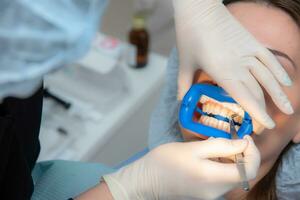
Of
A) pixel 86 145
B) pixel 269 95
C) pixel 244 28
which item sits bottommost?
pixel 86 145

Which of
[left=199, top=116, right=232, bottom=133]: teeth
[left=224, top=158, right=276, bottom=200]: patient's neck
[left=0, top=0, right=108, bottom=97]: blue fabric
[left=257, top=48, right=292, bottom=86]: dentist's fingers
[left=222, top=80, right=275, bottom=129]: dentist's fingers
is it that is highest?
[left=0, top=0, right=108, bottom=97]: blue fabric

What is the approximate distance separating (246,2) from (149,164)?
20.2 inches

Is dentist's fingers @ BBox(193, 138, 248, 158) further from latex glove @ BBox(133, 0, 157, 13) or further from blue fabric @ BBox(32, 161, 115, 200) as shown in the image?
latex glove @ BBox(133, 0, 157, 13)

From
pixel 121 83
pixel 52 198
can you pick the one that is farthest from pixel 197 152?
pixel 121 83

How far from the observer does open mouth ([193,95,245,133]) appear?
3.69ft

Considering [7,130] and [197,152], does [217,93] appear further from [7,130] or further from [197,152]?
[7,130]

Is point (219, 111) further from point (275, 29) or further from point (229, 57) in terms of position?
point (275, 29)

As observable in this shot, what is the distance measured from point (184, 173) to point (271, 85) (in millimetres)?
302

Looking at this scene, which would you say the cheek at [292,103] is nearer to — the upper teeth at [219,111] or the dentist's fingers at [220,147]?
the upper teeth at [219,111]

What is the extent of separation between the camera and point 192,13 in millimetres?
1154

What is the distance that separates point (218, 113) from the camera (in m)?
1.14

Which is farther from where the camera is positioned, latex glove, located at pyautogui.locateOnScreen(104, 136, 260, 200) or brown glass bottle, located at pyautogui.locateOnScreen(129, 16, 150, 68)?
brown glass bottle, located at pyautogui.locateOnScreen(129, 16, 150, 68)

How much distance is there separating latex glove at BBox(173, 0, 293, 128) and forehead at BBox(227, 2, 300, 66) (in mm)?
49

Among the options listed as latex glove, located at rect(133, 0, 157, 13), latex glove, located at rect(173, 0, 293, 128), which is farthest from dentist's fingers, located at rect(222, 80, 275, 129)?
latex glove, located at rect(133, 0, 157, 13)
